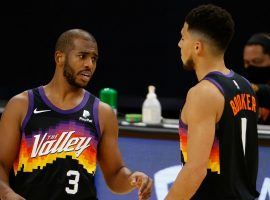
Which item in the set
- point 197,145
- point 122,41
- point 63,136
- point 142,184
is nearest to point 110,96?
point 122,41

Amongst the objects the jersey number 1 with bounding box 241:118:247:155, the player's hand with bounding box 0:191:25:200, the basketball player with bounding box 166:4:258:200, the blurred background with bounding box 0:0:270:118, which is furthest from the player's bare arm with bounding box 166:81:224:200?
the blurred background with bounding box 0:0:270:118

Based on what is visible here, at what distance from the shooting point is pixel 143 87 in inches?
243

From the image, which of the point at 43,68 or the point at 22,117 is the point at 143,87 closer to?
the point at 43,68

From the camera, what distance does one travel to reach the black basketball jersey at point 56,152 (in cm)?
341

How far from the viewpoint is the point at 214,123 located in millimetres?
2949

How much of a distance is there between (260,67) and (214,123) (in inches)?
98.8

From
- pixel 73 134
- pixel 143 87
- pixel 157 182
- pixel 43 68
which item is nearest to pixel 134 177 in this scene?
pixel 73 134

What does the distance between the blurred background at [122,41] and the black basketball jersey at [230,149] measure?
2.83 meters

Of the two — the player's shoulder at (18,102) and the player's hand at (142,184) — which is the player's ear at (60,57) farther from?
the player's hand at (142,184)

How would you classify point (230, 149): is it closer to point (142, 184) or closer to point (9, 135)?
point (142, 184)

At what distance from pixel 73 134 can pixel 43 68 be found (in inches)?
117

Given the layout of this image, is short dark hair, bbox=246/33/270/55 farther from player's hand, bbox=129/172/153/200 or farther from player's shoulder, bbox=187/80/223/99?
player's shoulder, bbox=187/80/223/99

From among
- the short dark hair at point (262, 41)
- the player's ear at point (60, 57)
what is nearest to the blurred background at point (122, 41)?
the short dark hair at point (262, 41)

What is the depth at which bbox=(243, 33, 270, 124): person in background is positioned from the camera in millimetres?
5281
